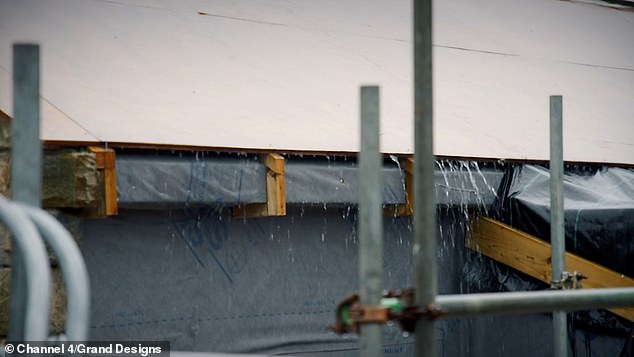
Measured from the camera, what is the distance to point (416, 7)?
3.08 metres

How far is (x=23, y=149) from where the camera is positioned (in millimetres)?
2736

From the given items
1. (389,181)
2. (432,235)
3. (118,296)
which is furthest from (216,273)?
(432,235)

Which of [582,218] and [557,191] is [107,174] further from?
[582,218]

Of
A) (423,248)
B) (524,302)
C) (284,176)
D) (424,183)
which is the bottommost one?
(524,302)

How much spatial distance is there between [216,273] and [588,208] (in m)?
2.22

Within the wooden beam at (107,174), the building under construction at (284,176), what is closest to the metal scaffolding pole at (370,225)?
the building under construction at (284,176)

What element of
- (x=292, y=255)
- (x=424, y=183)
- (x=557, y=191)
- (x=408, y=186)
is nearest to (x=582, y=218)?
(x=557, y=191)

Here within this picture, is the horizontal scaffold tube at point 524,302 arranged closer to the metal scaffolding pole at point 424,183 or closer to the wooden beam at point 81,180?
the metal scaffolding pole at point 424,183

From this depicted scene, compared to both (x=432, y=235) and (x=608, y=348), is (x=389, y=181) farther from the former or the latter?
(x=432, y=235)

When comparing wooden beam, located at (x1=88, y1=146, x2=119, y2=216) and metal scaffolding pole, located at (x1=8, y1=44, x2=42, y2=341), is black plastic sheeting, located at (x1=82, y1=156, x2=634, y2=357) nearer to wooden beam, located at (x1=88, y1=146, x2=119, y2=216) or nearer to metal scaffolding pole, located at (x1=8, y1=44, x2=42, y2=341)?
wooden beam, located at (x1=88, y1=146, x2=119, y2=216)

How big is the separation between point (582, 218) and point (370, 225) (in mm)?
3450

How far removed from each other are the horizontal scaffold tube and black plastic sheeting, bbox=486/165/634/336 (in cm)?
244

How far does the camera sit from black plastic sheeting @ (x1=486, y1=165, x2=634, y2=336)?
599 centimetres

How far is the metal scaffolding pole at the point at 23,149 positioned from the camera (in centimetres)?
273
